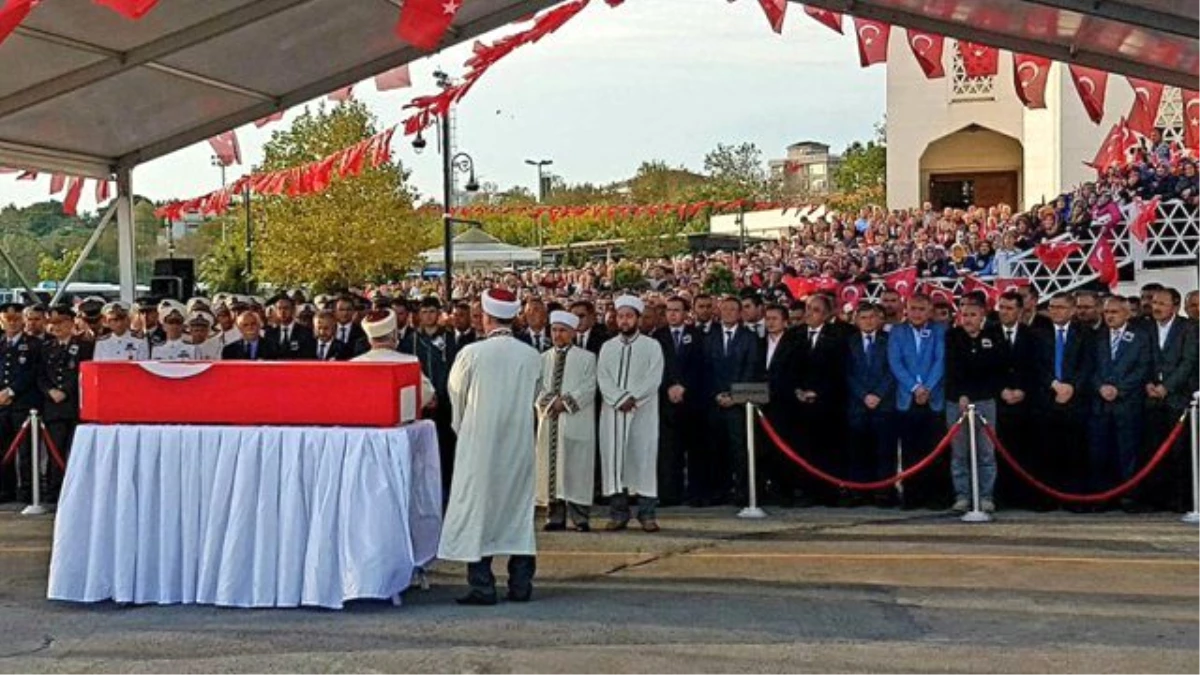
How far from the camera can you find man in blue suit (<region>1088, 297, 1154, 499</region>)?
11086 mm

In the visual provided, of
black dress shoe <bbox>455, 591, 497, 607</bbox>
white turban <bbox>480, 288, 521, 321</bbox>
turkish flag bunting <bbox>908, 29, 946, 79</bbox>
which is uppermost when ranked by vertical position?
turkish flag bunting <bbox>908, 29, 946, 79</bbox>

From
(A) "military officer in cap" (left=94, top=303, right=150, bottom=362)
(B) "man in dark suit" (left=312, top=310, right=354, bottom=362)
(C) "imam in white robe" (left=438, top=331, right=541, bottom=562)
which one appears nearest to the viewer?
(C) "imam in white robe" (left=438, top=331, right=541, bottom=562)

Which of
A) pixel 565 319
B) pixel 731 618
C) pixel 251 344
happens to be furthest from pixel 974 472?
pixel 251 344

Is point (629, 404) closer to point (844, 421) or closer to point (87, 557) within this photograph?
point (844, 421)

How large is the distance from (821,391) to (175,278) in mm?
12306

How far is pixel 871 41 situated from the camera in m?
15.7

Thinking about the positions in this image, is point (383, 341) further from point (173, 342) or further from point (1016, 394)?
point (1016, 394)

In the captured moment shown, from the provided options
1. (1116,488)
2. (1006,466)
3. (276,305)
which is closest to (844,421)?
(1006,466)

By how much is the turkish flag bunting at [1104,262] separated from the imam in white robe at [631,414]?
42.1ft

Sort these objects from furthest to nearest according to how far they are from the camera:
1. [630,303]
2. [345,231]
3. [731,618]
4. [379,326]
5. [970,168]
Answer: [970,168] < [345,231] < [630,303] < [379,326] < [731,618]

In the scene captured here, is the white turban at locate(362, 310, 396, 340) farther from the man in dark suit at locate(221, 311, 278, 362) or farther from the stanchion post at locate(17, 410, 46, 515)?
the stanchion post at locate(17, 410, 46, 515)

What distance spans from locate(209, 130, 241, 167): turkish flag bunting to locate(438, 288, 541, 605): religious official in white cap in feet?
32.8

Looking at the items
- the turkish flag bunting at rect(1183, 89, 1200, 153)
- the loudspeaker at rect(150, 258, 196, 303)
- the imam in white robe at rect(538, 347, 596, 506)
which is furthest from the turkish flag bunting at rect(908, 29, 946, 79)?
the loudspeaker at rect(150, 258, 196, 303)

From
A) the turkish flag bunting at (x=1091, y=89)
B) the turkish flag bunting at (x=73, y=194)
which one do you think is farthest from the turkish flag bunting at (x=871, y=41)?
the turkish flag bunting at (x=73, y=194)
